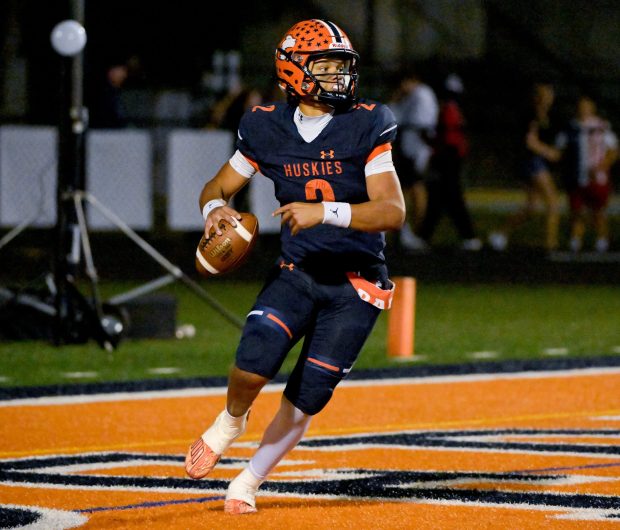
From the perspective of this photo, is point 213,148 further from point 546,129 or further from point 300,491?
point 300,491

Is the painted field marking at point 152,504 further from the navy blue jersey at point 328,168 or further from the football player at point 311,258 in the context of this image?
the navy blue jersey at point 328,168

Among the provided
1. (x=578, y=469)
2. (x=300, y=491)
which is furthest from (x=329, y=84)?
(x=578, y=469)

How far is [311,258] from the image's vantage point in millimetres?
6918

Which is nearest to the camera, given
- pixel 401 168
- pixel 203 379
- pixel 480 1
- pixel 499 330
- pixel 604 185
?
pixel 203 379

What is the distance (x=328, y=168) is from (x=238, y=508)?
4.60ft

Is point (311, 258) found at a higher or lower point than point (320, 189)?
lower

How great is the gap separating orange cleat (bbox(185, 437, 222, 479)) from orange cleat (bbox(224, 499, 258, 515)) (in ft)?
0.54

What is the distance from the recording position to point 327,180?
687cm

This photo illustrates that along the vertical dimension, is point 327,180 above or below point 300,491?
above

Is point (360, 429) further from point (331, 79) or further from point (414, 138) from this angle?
point (414, 138)

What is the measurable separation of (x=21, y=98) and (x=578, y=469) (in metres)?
24.8

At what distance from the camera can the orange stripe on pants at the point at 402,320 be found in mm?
12133

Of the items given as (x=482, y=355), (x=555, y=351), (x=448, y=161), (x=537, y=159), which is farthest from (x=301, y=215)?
A: (x=537, y=159)

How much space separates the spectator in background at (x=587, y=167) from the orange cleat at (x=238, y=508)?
1628 centimetres
